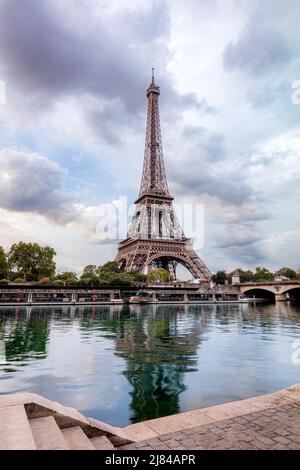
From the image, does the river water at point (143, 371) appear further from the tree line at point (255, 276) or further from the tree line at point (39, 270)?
the tree line at point (255, 276)

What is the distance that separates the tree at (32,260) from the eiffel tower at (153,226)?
20583mm

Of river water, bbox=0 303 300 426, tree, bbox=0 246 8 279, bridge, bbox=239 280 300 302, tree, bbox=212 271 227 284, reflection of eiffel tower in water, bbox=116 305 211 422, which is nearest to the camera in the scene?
reflection of eiffel tower in water, bbox=116 305 211 422

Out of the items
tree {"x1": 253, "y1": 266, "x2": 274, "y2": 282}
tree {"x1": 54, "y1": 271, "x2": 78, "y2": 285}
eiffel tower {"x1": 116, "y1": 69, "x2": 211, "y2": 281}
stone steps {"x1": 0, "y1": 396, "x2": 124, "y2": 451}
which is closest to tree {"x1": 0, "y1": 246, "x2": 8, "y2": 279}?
tree {"x1": 54, "y1": 271, "x2": 78, "y2": 285}

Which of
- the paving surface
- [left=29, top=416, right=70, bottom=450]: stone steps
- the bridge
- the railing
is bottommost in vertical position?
the paving surface

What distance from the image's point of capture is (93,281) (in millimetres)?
81438

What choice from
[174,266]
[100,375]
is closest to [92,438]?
[100,375]

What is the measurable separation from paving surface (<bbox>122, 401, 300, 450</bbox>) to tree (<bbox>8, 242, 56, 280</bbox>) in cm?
8066

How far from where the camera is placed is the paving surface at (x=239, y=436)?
17.0ft

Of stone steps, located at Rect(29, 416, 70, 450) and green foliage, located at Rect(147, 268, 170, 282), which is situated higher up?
green foliage, located at Rect(147, 268, 170, 282)

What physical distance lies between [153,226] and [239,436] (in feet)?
296

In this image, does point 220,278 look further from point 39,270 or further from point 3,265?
point 3,265

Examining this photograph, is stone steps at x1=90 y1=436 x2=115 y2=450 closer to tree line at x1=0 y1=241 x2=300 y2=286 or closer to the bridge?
tree line at x1=0 y1=241 x2=300 y2=286

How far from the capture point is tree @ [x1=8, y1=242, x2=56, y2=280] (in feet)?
265
